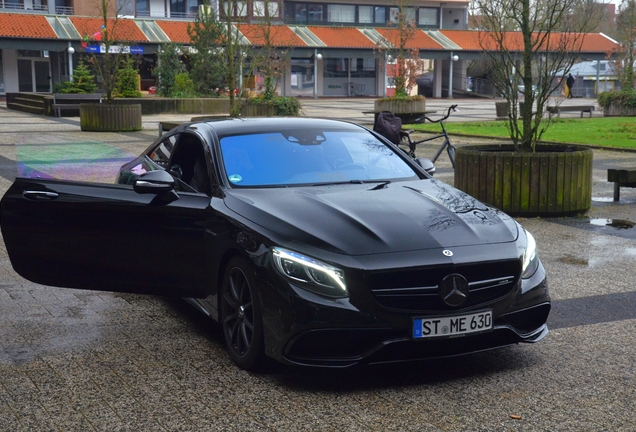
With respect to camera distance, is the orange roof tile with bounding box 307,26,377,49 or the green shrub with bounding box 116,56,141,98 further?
the orange roof tile with bounding box 307,26,377,49

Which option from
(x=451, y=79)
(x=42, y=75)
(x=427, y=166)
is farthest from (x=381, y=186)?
(x=451, y=79)

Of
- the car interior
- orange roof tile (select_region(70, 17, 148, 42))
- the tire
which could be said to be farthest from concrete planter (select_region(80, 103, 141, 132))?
orange roof tile (select_region(70, 17, 148, 42))

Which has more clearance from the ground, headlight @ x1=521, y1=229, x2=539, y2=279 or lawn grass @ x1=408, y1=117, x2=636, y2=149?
headlight @ x1=521, y1=229, x2=539, y2=279

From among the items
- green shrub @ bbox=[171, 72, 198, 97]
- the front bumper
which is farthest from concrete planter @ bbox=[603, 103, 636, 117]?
the front bumper

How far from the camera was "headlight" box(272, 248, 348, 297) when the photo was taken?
14.9 feet

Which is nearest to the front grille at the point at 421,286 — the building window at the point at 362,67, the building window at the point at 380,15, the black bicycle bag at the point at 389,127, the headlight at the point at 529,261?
the headlight at the point at 529,261

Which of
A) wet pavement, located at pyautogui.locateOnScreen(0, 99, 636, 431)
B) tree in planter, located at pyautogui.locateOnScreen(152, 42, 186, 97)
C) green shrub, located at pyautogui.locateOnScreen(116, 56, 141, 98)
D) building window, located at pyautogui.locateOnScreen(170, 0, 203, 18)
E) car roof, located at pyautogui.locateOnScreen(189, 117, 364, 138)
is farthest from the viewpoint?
building window, located at pyautogui.locateOnScreen(170, 0, 203, 18)

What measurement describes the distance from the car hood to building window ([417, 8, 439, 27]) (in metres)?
68.5

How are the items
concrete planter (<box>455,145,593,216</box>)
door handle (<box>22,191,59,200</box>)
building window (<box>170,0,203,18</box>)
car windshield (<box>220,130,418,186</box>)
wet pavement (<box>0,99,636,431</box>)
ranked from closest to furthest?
1. wet pavement (<box>0,99,636,431</box>)
2. door handle (<box>22,191,59,200</box>)
3. car windshield (<box>220,130,418,186</box>)
4. concrete planter (<box>455,145,593,216</box>)
5. building window (<box>170,0,203,18</box>)

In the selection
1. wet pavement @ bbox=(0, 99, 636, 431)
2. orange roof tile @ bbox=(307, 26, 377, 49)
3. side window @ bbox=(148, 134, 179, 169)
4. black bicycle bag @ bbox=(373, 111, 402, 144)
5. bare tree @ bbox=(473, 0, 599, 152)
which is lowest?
wet pavement @ bbox=(0, 99, 636, 431)

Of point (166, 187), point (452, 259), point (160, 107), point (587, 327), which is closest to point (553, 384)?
point (452, 259)

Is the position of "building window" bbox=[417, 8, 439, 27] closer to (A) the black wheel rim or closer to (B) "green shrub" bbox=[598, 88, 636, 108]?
A: (B) "green shrub" bbox=[598, 88, 636, 108]

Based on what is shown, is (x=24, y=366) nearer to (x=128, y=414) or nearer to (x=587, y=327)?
(x=128, y=414)

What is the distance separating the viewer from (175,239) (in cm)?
553
